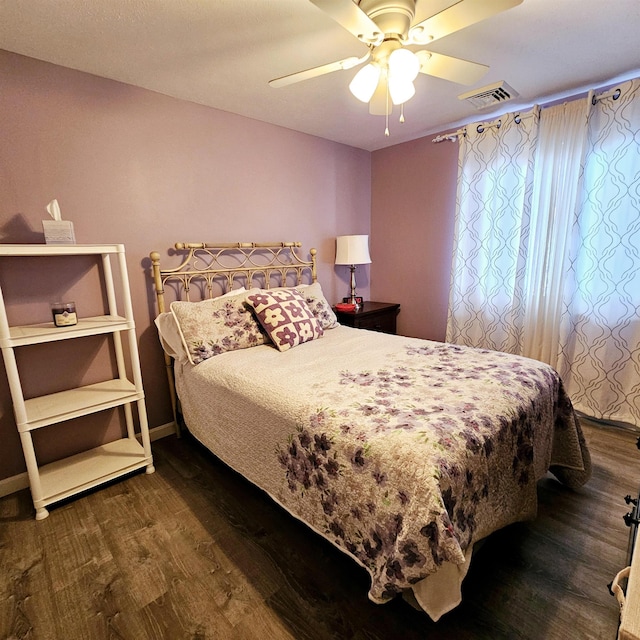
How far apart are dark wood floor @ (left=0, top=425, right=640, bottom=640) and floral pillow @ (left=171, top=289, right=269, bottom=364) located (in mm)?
805

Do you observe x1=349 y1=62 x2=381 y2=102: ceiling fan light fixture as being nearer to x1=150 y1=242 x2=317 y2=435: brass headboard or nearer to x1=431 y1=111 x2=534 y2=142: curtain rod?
x1=150 y1=242 x2=317 y2=435: brass headboard

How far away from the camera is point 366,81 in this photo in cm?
151

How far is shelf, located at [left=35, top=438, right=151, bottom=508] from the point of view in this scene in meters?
1.88

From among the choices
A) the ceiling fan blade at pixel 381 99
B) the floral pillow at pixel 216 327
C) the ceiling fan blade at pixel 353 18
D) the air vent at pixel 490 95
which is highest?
the air vent at pixel 490 95

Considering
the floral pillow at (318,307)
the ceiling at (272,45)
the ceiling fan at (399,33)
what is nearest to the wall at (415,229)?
the ceiling at (272,45)

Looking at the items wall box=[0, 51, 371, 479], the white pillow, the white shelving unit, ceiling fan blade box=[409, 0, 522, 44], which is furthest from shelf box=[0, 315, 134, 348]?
ceiling fan blade box=[409, 0, 522, 44]

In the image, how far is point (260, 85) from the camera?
7.23ft

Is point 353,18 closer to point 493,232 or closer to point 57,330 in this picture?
point 57,330

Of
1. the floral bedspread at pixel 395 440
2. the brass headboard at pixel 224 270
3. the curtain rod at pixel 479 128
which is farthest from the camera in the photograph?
the curtain rod at pixel 479 128

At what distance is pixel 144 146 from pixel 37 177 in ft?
2.08

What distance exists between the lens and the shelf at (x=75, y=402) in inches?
70.3

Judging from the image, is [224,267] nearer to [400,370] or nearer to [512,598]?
[400,370]

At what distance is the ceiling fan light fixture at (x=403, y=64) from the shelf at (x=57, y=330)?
1802mm

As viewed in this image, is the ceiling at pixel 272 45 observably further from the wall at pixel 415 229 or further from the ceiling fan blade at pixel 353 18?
the wall at pixel 415 229
